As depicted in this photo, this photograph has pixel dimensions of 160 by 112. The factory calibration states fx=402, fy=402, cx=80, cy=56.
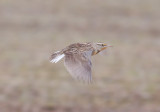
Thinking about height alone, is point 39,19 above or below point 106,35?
above

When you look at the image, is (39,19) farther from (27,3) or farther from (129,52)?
(129,52)

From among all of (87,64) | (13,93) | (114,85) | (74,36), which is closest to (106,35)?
(74,36)

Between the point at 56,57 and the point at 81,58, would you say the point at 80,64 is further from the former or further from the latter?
the point at 56,57

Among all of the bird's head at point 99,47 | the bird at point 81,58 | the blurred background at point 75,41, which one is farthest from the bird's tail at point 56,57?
the blurred background at point 75,41

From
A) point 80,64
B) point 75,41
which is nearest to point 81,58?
point 80,64

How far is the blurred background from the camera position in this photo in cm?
775

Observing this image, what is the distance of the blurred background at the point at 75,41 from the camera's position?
775cm

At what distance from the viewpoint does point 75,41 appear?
11.4 metres

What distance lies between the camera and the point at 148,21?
48.9 ft

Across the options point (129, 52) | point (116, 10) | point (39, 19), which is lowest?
point (129, 52)

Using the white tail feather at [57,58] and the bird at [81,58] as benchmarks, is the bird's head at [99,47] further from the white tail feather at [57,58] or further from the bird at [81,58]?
the white tail feather at [57,58]

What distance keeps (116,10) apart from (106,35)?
258 centimetres

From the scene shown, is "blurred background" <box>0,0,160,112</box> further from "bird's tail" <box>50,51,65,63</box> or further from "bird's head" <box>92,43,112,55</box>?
"bird's head" <box>92,43,112,55</box>

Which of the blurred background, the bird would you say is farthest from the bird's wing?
the blurred background
